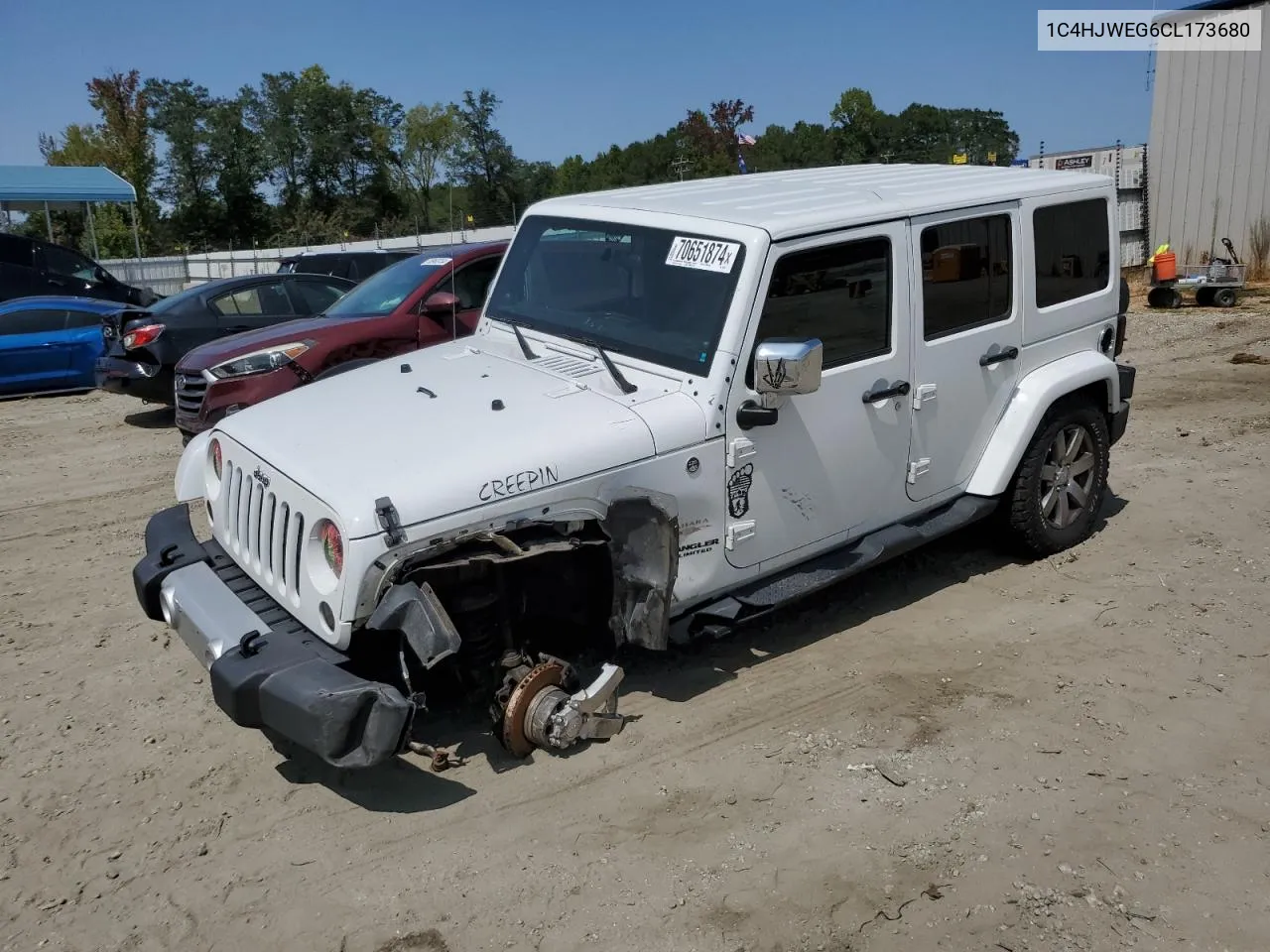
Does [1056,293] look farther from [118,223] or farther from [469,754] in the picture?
[118,223]

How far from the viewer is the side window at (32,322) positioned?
11.8 meters

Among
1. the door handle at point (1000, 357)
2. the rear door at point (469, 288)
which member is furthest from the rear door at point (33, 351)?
the door handle at point (1000, 357)

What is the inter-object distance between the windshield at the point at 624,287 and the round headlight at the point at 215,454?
147cm

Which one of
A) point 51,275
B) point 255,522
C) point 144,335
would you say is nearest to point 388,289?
point 144,335

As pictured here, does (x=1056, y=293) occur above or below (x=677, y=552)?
above

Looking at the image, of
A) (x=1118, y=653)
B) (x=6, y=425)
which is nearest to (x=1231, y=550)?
(x=1118, y=653)

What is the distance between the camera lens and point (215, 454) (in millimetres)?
4418

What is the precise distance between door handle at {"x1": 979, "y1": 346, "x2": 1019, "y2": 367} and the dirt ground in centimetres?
120

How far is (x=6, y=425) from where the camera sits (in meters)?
10.5

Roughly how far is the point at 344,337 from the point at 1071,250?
4.99m

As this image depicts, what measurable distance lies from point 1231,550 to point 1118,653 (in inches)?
63.9

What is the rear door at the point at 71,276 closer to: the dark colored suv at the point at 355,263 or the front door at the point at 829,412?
the dark colored suv at the point at 355,263

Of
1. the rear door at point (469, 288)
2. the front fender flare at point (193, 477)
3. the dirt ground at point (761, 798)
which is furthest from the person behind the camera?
the rear door at point (469, 288)

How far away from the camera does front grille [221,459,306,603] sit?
3635mm
